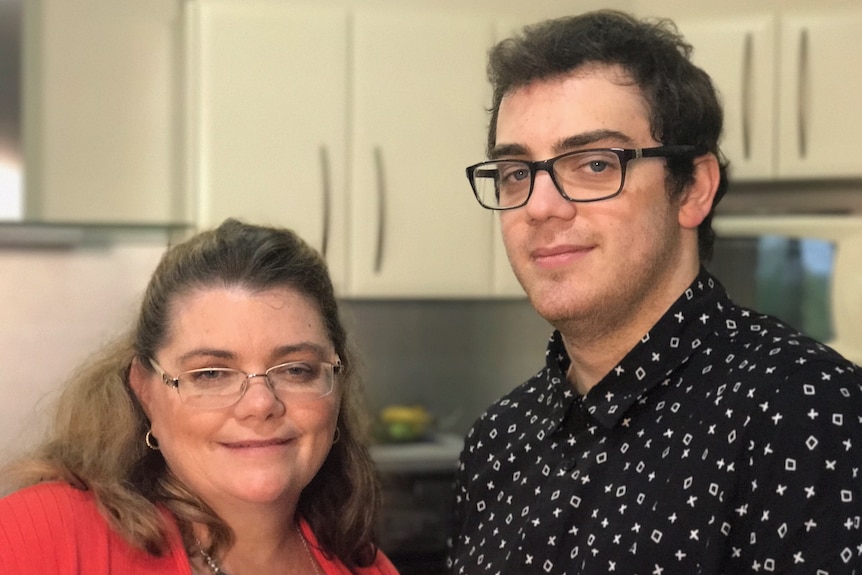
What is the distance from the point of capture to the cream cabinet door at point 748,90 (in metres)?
2.72

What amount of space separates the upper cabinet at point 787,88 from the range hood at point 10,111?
1.80m

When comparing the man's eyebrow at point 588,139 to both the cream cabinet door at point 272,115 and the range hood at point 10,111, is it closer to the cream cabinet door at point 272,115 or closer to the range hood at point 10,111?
the cream cabinet door at point 272,115

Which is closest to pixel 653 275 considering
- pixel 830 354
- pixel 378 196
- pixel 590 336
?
pixel 590 336

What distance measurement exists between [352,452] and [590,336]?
47 centimetres

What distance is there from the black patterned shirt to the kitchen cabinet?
1.66 m

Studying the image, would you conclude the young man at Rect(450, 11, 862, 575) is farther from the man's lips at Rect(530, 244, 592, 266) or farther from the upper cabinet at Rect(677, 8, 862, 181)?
the upper cabinet at Rect(677, 8, 862, 181)

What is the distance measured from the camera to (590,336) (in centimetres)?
→ 141

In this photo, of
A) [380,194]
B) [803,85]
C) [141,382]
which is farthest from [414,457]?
[141,382]

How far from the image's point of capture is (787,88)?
2697 millimetres

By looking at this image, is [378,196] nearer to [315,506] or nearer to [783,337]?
[315,506]

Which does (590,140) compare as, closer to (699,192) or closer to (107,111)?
(699,192)

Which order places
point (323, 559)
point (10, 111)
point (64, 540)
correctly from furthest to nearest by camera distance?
point (10, 111) < point (323, 559) < point (64, 540)

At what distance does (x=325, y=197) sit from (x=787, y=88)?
1.30 meters

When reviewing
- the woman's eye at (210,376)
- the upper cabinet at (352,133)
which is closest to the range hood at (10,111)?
the upper cabinet at (352,133)
